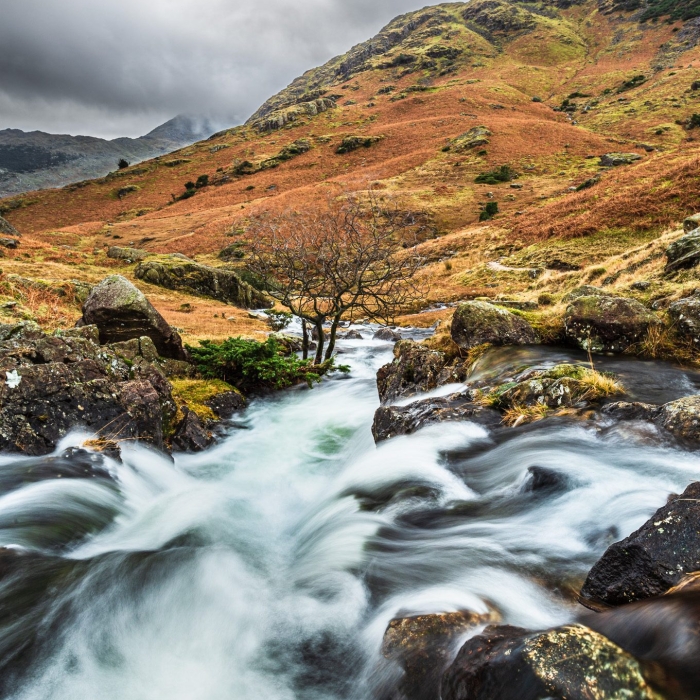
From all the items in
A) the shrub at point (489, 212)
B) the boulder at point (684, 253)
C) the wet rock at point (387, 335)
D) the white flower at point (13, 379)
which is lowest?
the wet rock at point (387, 335)

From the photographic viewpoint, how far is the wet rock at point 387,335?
839 inches

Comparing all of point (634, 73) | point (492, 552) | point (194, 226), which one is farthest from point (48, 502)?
point (634, 73)

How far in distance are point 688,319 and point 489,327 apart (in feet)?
12.2

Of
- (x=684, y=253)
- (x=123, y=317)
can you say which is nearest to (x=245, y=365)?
(x=123, y=317)

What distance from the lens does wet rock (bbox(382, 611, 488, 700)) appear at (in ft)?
9.63

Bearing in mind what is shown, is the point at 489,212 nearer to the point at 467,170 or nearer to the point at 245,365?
the point at 467,170

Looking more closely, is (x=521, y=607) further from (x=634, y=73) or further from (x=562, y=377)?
(x=634, y=73)

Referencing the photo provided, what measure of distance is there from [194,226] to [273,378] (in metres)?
54.6

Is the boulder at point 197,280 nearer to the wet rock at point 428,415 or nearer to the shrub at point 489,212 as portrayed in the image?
the wet rock at point 428,415

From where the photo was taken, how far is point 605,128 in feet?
266

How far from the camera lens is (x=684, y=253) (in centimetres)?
1234

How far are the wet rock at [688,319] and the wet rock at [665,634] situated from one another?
23.4ft

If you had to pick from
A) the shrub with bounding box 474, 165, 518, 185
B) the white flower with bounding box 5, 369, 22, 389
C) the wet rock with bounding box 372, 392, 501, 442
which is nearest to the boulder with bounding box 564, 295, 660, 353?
the wet rock with bounding box 372, 392, 501, 442

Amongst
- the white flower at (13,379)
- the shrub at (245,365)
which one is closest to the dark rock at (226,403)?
the shrub at (245,365)
